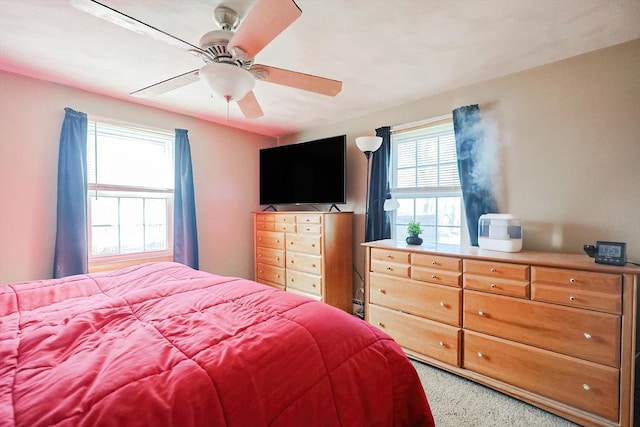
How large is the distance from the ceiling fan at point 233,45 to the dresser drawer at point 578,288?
68.4 inches

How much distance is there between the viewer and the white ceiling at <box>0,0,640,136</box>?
152 centimetres

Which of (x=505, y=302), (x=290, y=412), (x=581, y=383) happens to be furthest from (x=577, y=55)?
(x=290, y=412)

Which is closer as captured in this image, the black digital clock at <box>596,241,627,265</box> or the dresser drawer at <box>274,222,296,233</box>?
the black digital clock at <box>596,241,627,265</box>

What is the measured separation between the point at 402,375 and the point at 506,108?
2.25m

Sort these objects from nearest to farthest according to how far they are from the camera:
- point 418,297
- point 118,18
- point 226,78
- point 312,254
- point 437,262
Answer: point 118,18 → point 226,78 → point 437,262 → point 418,297 → point 312,254

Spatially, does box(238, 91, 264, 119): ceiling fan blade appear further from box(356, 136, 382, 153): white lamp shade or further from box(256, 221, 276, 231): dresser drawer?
box(256, 221, 276, 231): dresser drawer

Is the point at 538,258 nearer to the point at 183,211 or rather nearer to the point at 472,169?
the point at 472,169

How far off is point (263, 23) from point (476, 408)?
2472 mm

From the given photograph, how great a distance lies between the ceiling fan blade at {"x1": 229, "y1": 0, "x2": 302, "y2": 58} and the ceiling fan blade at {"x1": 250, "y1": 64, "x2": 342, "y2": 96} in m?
0.19

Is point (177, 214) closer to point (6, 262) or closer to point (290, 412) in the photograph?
point (6, 262)

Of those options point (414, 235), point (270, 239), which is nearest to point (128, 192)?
point (270, 239)

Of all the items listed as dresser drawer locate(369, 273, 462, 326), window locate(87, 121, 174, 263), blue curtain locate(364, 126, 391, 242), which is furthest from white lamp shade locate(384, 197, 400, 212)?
window locate(87, 121, 174, 263)

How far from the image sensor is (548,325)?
5.52ft

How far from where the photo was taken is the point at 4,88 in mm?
2223
